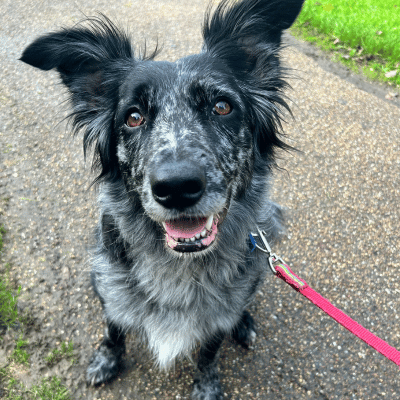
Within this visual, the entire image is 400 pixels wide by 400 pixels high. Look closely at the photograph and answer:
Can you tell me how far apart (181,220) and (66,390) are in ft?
6.60

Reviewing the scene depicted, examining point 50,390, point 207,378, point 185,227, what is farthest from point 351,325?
point 50,390

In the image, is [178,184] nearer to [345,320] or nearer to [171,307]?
[171,307]

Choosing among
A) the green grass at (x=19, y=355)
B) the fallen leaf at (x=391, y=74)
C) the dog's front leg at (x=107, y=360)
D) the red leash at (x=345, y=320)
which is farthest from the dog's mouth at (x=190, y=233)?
the fallen leaf at (x=391, y=74)

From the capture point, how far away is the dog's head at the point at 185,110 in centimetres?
218

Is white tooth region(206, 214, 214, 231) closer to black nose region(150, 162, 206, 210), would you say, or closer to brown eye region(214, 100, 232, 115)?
black nose region(150, 162, 206, 210)

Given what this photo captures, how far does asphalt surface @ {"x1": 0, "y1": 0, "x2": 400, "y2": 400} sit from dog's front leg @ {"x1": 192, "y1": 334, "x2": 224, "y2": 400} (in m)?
0.15

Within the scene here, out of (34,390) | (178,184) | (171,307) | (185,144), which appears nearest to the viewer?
(178,184)

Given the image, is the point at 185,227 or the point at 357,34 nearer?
the point at 185,227

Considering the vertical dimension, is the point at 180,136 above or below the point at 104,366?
above

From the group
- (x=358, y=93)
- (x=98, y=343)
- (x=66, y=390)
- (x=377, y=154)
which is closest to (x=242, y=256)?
(x=98, y=343)

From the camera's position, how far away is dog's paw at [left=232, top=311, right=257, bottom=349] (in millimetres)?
3416

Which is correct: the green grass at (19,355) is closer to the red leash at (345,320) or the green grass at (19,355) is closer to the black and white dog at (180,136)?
the black and white dog at (180,136)

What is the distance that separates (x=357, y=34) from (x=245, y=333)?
619 cm

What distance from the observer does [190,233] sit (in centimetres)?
230
